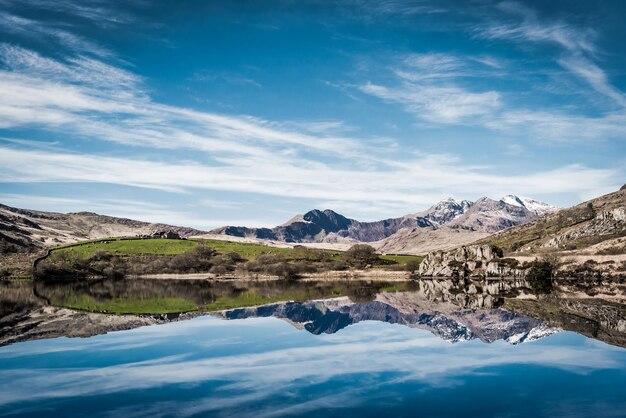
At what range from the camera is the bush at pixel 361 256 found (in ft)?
614

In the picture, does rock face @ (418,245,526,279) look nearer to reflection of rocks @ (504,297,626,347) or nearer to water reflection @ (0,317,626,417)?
reflection of rocks @ (504,297,626,347)

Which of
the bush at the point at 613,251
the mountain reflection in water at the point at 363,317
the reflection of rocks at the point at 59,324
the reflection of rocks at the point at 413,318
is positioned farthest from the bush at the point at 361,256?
the reflection of rocks at the point at 59,324

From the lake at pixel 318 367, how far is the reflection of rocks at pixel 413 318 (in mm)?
282

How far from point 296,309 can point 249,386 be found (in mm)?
41805

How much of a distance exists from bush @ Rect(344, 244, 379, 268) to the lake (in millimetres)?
134351

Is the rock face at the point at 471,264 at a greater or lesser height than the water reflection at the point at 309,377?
greater

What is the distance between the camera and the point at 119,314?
201ft

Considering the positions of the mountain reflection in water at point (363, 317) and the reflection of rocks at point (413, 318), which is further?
the mountain reflection in water at point (363, 317)

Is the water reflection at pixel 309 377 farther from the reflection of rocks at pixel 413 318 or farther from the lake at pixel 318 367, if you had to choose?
the reflection of rocks at pixel 413 318

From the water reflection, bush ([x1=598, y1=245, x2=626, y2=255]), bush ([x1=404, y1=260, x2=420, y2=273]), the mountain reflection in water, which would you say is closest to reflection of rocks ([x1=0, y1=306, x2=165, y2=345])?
the mountain reflection in water

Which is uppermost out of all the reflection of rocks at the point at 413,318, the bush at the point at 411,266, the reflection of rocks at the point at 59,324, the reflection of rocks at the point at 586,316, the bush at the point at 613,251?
the bush at the point at 613,251

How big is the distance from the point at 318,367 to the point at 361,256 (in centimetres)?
16180

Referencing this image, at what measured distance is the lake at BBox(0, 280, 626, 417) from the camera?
20.8 metres

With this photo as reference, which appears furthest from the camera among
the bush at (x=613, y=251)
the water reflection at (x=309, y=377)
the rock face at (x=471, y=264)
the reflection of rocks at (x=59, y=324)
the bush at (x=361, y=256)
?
the bush at (x=361, y=256)
